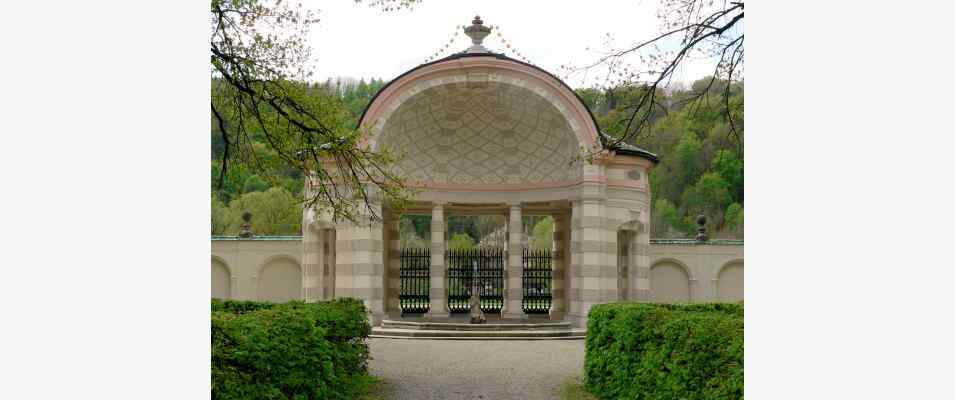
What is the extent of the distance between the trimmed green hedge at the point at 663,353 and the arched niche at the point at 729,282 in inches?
601

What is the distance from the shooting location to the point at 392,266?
81.6 feet

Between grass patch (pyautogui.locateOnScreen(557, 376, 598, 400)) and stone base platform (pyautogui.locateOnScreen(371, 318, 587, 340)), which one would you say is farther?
stone base platform (pyautogui.locateOnScreen(371, 318, 587, 340))

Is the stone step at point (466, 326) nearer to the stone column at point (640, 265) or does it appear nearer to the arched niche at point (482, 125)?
the stone column at point (640, 265)

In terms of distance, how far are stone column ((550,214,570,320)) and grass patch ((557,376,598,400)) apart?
1259 centimetres

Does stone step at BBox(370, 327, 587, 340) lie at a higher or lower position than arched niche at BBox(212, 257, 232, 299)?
lower

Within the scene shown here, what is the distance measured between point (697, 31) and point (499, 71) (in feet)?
39.0

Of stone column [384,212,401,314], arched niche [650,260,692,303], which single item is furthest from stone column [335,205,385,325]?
arched niche [650,260,692,303]

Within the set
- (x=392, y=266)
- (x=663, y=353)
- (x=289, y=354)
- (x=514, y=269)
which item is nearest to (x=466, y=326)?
(x=514, y=269)

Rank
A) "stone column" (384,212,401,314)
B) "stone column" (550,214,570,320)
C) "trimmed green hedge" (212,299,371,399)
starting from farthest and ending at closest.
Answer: "stone column" (550,214,570,320) → "stone column" (384,212,401,314) → "trimmed green hedge" (212,299,371,399)

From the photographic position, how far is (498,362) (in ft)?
48.2

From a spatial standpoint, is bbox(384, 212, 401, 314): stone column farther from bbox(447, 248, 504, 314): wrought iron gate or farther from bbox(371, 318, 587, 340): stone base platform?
bbox(371, 318, 587, 340): stone base platform

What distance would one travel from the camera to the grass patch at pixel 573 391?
11.0 m

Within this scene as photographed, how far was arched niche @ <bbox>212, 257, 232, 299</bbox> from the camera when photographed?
26469 millimetres

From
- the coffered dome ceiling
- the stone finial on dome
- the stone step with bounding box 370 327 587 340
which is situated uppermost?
the stone finial on dome
